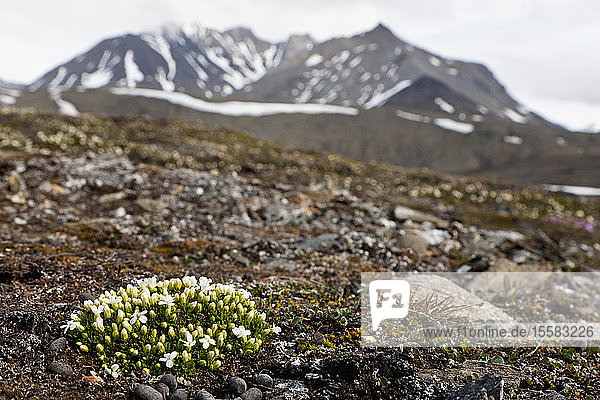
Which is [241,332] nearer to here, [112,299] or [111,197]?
[112,299]

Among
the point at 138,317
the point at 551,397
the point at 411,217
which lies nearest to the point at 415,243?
the point at 411,217

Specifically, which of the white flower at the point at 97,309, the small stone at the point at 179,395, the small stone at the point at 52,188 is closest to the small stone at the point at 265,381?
the small stone at the point at 179,395

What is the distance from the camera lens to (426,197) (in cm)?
2150

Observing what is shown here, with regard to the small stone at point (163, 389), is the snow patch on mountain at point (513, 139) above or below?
above

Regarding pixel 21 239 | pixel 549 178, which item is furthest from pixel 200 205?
pixel 549 178

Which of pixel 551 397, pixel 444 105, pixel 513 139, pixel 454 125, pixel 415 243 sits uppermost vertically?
pixel 444 105

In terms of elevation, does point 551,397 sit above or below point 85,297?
below

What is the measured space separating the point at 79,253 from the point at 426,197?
17.5 meters

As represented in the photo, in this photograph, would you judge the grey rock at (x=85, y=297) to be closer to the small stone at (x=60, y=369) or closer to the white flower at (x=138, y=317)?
the white flower at (x=138, y=317)

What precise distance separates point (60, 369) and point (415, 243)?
25.8 feet

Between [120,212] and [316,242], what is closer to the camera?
[316,242]

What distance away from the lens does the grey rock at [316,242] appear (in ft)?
29.3

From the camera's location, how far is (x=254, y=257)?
320 inches

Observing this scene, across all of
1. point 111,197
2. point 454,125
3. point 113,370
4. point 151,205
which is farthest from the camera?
point 454,125
